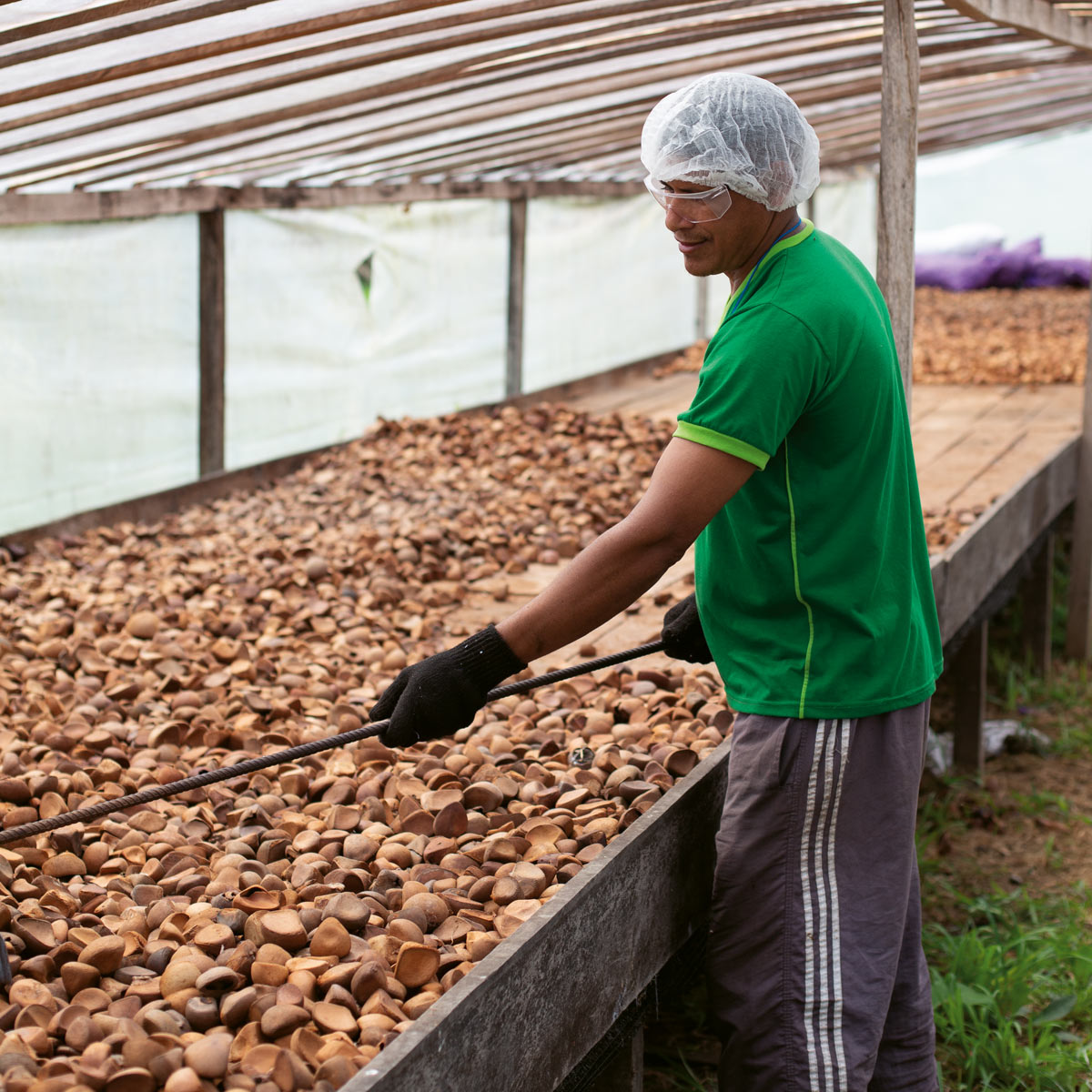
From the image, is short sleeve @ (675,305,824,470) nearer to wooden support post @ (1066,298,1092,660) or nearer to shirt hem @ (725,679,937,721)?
shirt hem @ (725,679,937,721)

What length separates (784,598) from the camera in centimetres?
175

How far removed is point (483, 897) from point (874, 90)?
4813 mm

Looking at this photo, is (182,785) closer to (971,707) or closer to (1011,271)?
(971,707)

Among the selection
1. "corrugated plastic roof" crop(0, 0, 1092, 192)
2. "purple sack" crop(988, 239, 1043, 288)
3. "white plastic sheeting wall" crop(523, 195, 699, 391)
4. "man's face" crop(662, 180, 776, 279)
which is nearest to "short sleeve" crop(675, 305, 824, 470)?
"man's face" crop(662, 180, 776, 279)

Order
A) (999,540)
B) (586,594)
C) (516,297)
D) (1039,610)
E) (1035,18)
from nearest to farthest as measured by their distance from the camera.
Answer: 1. (586,594)
2. (1035,18)
3. (999,540)
4. (1039,610)
5. (516,297)

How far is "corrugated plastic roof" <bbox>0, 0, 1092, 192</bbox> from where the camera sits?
2760mm

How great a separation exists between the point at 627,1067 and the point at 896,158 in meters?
2.02

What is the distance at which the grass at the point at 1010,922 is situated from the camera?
281 centimetres

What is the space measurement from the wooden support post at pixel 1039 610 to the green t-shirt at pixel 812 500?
13.2ft

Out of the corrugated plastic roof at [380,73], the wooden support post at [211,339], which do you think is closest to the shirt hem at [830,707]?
the corrugated plastic roof at [380,73]

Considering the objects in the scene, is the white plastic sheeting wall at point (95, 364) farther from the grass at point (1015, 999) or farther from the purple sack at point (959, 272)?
the purple sack at point (959, 272)

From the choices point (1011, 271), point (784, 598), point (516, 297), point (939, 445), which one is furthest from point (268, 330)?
point (1011, 271)

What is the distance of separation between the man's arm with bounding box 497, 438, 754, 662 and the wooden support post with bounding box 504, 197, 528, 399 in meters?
5.52

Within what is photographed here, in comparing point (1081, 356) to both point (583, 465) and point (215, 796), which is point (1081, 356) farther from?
point (215, 796)
